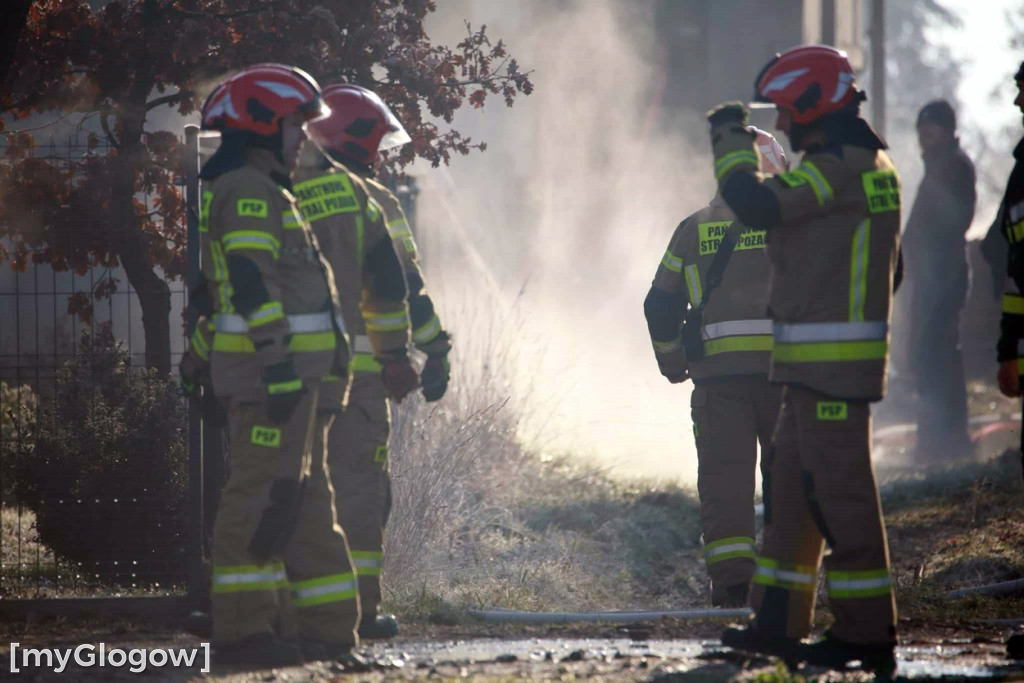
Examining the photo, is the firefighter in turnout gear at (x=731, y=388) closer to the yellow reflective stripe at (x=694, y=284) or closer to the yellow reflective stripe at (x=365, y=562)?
the yellow reflective stripe at (x=694, y=284)

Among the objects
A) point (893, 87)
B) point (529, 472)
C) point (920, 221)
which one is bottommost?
point (529, 472)

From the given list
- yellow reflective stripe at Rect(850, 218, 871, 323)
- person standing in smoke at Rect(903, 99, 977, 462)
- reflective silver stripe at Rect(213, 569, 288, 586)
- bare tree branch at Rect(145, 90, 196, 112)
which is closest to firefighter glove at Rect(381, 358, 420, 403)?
reflective silver stripe at Rect(213, 569, 288, 586)

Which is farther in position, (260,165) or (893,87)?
(893,87)

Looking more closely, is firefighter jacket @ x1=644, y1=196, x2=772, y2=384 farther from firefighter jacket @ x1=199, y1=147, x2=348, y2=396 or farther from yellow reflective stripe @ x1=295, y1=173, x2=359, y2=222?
firefighter jacket @ x1=199, y1=147, x2=348, y2=396

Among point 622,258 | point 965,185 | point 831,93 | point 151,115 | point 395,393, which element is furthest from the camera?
point 622,258

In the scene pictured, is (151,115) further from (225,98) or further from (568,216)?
(568,216)

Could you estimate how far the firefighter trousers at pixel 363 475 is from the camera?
5.41 metres

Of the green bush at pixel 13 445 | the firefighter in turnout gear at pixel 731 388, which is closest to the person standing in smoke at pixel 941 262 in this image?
the firefighter in turnout gear at pixel 731 388

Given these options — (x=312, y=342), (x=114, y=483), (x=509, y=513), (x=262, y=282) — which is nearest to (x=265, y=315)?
(x=262, y=282)

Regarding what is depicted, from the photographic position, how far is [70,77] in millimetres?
6891

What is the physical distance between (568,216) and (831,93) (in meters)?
15.3

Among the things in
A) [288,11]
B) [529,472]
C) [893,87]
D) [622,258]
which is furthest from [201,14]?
[893,87]

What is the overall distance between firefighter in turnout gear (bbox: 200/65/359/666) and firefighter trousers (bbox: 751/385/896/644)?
151 centimetres

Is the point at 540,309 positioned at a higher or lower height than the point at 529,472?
higher
